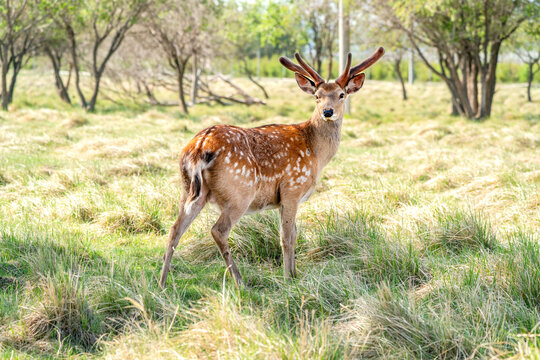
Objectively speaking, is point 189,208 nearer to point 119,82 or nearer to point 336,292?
point 336,292

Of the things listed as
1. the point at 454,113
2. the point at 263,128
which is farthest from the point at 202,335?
the point at 454,113

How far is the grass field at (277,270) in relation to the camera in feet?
9.96

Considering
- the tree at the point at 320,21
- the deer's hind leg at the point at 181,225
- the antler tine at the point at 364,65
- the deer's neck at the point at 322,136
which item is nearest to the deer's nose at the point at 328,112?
the deer's neck at the point at 322,136

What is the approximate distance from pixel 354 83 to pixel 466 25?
13468 millimetres

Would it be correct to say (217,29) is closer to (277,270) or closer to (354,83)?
(354,83)

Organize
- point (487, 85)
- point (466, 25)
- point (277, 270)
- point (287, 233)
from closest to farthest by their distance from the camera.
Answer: point (287, 233) → point (277, 270) → point (466, 25) → point (487, 85)

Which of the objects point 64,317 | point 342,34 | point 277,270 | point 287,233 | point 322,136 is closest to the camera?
point 64,317

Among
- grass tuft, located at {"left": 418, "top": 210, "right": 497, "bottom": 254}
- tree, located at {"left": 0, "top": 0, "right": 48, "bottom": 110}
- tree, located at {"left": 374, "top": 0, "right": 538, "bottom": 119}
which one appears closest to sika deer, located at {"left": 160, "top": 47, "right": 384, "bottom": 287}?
grass tuft, located at {"left": 418, "top": 210, "right": 497, "bottom": 254}

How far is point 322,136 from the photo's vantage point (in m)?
4.80

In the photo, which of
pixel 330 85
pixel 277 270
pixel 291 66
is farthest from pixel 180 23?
pixel 277 270

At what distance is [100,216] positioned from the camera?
5.79 meters

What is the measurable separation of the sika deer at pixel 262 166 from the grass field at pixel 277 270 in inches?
18.8

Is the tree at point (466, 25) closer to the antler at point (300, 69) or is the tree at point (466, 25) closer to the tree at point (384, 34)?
the tree at point (384, 34)

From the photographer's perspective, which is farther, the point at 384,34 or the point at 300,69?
the point at 384,34
